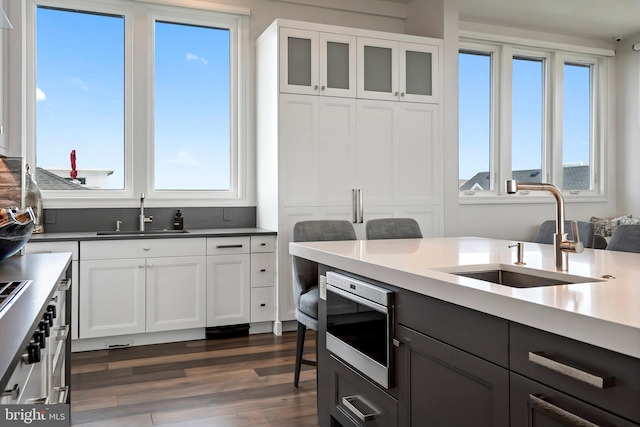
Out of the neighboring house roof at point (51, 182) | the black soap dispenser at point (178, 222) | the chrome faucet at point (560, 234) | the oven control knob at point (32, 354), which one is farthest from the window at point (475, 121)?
the oven control knob at point (32, 354)

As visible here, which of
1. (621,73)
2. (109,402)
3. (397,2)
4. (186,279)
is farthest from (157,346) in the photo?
A: (621,73)

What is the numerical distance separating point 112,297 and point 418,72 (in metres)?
3.24

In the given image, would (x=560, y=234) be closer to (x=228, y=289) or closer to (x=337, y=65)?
(x=228, y=289)

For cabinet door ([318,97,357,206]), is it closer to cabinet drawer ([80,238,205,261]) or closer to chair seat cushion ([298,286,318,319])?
cabinet drawer ([80,238,205,261])

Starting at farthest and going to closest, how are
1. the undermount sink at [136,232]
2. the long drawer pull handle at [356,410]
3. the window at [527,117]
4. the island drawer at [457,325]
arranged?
the window at [527,117] < the undermount sink at [136,232] < the long drawer pull handle at [356,410] < the island drawer at [457,325]

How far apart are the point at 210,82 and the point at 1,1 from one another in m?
2.09

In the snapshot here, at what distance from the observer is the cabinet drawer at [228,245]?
13.5 ft

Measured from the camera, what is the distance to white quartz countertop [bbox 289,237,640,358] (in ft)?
3.34

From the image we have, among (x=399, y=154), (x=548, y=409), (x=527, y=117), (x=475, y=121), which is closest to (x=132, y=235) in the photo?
(x=399, y=154)

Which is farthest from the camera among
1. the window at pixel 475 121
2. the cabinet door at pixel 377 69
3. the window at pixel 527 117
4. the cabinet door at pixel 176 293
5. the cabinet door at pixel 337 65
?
the window at pixel 527 117

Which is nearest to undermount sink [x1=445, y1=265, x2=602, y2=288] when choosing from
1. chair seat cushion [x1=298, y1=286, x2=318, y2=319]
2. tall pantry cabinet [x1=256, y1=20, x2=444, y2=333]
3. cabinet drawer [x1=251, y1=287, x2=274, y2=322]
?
chair seat cushion [x1=298, y1=286, x2=318, y2=319]

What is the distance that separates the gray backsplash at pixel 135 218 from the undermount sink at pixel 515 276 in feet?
10.5

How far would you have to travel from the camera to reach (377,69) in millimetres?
4574

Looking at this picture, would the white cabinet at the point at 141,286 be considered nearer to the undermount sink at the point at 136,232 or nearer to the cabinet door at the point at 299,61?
the undermount sink at the point at 136,232
